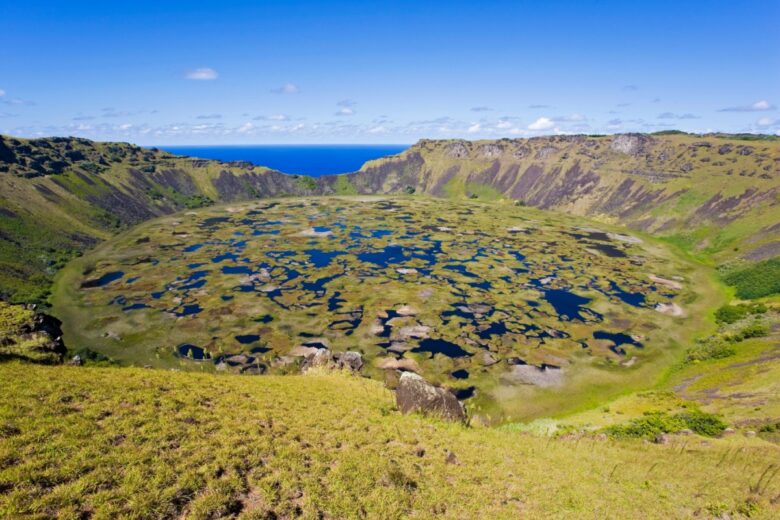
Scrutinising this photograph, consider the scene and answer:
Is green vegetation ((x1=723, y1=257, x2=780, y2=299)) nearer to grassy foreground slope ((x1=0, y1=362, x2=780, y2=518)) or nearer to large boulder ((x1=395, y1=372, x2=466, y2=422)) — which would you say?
grassy foreground slope ((x1=0, y1=362, x2=780, y2=518))

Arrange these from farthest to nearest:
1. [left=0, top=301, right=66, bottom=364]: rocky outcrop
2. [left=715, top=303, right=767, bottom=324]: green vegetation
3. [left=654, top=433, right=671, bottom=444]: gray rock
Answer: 1. [left=715, top=303, right=767, bottom=324]: green vegetation
2. [left=654, top=433, right=671, bottom=444]: gray rock
3. [left=0, top=301, right=66, bottom=364]: rocky outcrop

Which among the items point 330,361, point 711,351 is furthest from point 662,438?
point 711,351

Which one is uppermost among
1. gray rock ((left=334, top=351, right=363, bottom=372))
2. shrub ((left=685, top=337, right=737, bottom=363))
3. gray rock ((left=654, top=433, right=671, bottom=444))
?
gray rock ((left=654, top=433, right=671, bottom=444))

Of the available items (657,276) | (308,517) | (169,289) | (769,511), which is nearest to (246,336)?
(169,289)

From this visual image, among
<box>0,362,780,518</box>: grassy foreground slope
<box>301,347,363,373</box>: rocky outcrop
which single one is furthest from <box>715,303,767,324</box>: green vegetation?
<box>301,347,363,373</box>: rocky outcrop

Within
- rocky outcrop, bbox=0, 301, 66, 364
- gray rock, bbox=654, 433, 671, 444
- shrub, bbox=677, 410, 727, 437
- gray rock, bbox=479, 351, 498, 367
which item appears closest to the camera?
rocky outcrop, bbox=0, 301, 66, 364

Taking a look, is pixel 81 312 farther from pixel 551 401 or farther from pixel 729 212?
pixel 729 212

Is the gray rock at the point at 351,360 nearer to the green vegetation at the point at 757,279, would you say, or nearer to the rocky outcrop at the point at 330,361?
the rocky outcrop at the point at 330,361

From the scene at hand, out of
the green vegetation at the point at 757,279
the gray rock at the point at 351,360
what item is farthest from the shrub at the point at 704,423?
the green vegetation at the point at 757,279
